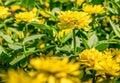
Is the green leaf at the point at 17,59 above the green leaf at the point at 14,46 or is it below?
below

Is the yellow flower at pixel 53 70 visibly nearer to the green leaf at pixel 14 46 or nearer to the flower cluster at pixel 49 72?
the flower cluster at pixel 49 72

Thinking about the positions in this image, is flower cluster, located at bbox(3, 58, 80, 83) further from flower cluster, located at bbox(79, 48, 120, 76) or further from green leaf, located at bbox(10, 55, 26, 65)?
green leaf, located at bbox(10, 55, 26, 65)

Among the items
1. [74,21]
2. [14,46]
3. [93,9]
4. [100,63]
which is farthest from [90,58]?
[93,9]

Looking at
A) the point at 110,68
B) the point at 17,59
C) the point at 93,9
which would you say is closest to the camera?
the point at 110,68

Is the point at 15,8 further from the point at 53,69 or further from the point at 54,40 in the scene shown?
the point at 53,69

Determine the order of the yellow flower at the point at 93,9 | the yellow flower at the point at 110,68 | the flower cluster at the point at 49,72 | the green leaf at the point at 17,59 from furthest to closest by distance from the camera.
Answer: the yellow flower at the point at 93,9, the green leaf at the point at 17,59, the yellow flower at the point at 110,68, the flower cluster at the point at 49,72

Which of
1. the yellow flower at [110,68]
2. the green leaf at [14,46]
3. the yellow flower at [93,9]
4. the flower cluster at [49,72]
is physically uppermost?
the flower cluster at [49,72]

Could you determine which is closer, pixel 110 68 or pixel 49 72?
pixel 49 72

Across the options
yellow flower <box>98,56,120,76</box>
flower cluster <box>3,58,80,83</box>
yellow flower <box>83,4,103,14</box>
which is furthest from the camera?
yellow flower <box>83,4,103,14</box>

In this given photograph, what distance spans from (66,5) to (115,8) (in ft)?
1.23

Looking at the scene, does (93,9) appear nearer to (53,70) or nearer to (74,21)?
(74,21)

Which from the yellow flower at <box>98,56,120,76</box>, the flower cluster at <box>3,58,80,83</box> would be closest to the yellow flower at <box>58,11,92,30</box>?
the yellow flower at <box>98,56,120,76</box>

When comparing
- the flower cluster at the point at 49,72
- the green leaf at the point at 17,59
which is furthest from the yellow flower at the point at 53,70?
the green leaf at the point at 17,59

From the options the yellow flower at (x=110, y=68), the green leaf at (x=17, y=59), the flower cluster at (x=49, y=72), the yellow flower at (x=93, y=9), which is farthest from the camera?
the yellow flower at (x=93, y=9)
